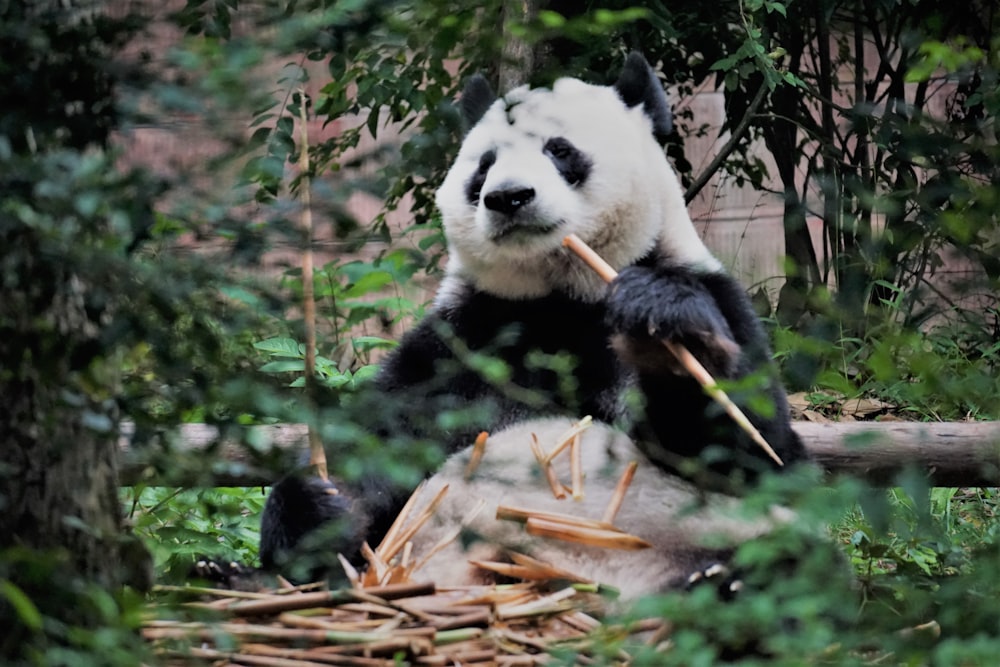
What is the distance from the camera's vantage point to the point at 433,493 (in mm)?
3061

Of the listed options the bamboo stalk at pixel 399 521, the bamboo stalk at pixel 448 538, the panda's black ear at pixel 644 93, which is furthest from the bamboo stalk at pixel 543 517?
the panda's black ear at pixel 644 93

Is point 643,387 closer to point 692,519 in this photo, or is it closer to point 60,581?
point 692,519

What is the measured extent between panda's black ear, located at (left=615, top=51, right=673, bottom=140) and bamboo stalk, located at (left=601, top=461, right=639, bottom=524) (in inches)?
45.8

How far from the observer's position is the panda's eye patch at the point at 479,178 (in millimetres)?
3289

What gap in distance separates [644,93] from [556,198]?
62 cm

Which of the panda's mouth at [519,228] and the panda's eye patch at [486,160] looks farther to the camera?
the panda's eye patch at [486,160]

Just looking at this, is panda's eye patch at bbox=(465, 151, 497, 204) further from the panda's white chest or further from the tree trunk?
the tree trunk

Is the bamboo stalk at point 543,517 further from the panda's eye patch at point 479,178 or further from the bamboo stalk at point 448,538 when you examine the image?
the panda's eye patch at point 479,178

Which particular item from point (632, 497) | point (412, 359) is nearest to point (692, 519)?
point (632, 497)

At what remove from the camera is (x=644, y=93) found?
353cm

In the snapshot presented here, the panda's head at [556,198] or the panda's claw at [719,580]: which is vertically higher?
the panda's head at [556,198]

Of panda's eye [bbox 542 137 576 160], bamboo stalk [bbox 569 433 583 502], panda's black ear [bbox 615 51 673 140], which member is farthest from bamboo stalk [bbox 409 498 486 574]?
panda's black ear [bbox 615 51 673 140]

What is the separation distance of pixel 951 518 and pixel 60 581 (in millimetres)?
3192

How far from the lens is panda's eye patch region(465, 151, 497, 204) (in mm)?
3289
